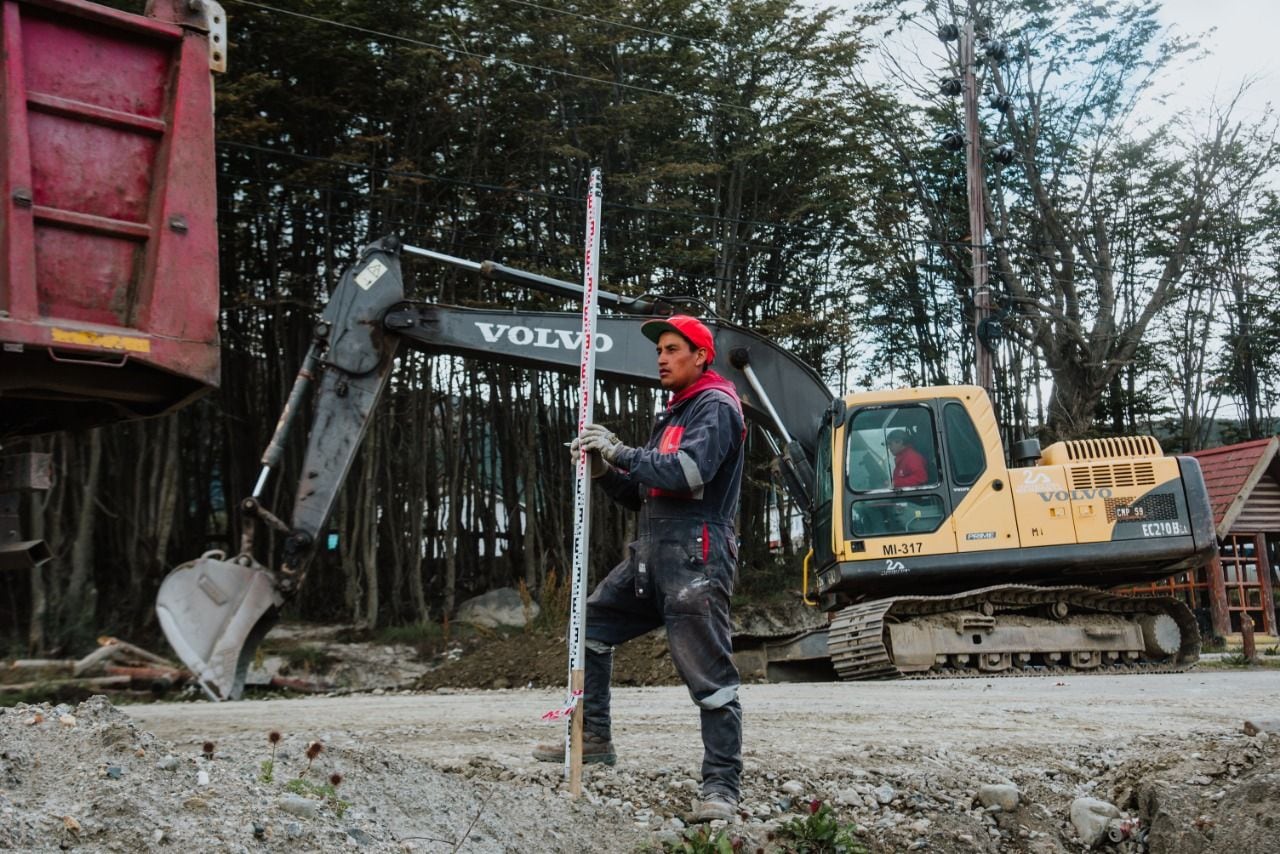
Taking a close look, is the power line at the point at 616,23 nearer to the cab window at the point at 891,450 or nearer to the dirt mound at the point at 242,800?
the cab window at the point at 891,450

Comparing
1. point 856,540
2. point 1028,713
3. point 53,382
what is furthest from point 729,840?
point 856,540

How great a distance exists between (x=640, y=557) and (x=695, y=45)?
19.2m

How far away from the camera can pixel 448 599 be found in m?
20.7

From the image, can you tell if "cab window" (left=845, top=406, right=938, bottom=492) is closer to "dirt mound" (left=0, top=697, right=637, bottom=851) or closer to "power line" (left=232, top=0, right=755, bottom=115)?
"dirt mound" (left=0, top=697, right=637, bottom=851)

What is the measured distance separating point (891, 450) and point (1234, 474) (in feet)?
46.4

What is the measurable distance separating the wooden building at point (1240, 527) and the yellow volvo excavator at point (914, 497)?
1038cm

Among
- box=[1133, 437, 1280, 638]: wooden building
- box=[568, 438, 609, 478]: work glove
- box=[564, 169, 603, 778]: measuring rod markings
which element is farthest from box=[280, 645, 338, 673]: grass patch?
box=[1133, 437, 1280, 638]: wooden building

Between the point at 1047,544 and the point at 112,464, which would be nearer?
the point at 1047,544

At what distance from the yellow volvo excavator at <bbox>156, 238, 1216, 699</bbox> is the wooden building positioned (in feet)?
34.1

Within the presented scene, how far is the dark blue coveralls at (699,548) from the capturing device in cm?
434

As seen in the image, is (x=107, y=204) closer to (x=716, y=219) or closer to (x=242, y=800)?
(x=242, y=800)

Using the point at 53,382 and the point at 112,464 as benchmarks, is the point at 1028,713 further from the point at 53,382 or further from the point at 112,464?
the point at 112,464

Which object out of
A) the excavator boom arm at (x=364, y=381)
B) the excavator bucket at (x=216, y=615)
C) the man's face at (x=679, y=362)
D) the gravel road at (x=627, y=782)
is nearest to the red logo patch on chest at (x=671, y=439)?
the man's face at (x=679, y=362)

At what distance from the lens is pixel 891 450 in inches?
476
